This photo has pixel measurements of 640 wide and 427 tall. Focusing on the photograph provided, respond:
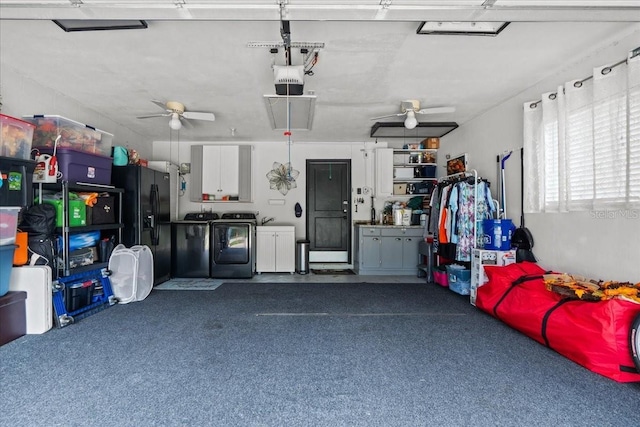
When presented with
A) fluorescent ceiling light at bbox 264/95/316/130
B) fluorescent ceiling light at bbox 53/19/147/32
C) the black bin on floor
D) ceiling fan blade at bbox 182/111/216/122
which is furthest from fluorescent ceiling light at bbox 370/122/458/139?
fluorescent ceiling light at bbox 53/19/147/32

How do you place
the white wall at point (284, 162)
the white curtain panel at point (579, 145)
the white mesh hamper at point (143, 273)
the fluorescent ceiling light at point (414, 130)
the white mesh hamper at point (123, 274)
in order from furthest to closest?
1. the white wall at point (284, 162)
2. the fluorescent ceiling light at point (414, 130)
3. the white mesh hamper at point (143, 273)
4. the white mesh hamper at point (123, 274)
5. the white curtain panel at point (579, 145)

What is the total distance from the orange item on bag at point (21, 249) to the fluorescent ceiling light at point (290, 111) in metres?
2.51

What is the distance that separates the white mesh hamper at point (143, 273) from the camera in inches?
144

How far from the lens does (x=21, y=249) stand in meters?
2.69

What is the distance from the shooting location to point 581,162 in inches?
105

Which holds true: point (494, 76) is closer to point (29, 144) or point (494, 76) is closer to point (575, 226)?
point (575, 226)

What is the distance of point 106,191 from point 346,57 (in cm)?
310

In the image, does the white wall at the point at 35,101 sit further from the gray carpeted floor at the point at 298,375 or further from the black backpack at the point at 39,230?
the gray carpeted floor at the point at 298,375

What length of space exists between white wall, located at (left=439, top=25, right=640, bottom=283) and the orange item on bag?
16.0 ft

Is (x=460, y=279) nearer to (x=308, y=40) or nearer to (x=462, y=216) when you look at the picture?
(x=462, y=216)

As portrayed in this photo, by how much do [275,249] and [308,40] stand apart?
3591mm

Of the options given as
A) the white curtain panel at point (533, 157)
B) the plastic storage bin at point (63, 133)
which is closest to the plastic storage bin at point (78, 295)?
the plastic storage bin at point (63, 133)

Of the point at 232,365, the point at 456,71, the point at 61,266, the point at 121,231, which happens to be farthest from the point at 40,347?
the point at 456,71

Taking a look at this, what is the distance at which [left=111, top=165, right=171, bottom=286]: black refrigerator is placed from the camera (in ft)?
13.3
